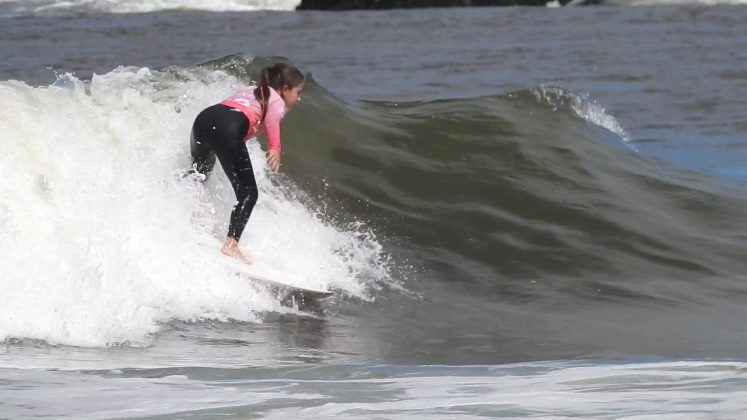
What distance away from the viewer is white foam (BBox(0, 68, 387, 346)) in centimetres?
790

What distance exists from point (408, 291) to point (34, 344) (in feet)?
9.80

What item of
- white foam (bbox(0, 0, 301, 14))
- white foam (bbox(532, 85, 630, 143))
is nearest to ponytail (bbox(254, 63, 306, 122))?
white foam (bbox(532, 85, 630, 143))

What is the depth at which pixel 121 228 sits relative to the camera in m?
8.82

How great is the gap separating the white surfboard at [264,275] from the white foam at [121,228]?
71 millimetres

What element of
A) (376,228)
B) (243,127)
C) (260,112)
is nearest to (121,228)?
(243,127)

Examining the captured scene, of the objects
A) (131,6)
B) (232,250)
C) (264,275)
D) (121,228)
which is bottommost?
(264,275)

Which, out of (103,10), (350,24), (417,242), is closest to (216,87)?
(417,242)

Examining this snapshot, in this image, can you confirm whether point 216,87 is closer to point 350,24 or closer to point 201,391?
point 201,391

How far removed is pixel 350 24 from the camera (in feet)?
123

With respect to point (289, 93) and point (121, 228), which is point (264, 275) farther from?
point (289, 93)

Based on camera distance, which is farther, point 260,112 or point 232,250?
point 260,112

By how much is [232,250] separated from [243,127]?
2.58ft

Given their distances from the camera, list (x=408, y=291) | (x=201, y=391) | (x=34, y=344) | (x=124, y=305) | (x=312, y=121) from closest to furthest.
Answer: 1. (x=201, y=391)
2. (x=34, y=344)
3. (x=124, y=305)
4. (x=408, y=291)
5. (x=312, y=121)

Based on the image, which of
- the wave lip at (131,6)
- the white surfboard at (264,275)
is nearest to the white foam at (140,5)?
the wave lip at (131,6)
